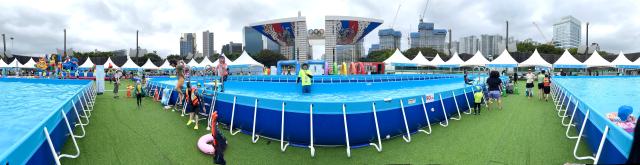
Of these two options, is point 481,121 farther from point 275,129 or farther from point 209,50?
point 209,50

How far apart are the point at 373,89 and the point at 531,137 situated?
6.12m

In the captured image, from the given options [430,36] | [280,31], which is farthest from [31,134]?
[430,36]

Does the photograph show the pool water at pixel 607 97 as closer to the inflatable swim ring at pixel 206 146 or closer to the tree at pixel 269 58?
the inflatable swim ring at pixel 206 146

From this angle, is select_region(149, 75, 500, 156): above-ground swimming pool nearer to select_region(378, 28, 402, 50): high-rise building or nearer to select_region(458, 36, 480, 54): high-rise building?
select_region(378, 28, 402, 50): high-rise building

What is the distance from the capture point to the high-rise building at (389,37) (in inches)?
4678

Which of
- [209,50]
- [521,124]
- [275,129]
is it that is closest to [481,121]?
[521,124]

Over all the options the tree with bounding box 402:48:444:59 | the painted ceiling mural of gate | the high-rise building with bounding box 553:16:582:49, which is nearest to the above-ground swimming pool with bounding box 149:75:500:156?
the painted ceiling mural of gate

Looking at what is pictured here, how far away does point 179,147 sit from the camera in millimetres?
5988

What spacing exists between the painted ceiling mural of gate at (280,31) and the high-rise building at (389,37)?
75.9 meters

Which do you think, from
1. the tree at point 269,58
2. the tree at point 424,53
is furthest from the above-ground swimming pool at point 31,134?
the tree at point 269,58

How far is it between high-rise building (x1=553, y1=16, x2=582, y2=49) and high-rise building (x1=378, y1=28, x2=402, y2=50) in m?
52.3

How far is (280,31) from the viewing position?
46.3 metres

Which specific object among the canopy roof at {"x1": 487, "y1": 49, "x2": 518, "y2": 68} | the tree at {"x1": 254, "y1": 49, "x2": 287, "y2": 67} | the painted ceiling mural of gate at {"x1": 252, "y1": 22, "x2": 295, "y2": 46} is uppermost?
the painted ceiling mural of gate at {"x1": 252, "y1": 22, "x2": 295, "y2": 46}

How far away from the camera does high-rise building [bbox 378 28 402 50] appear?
11881 cm
